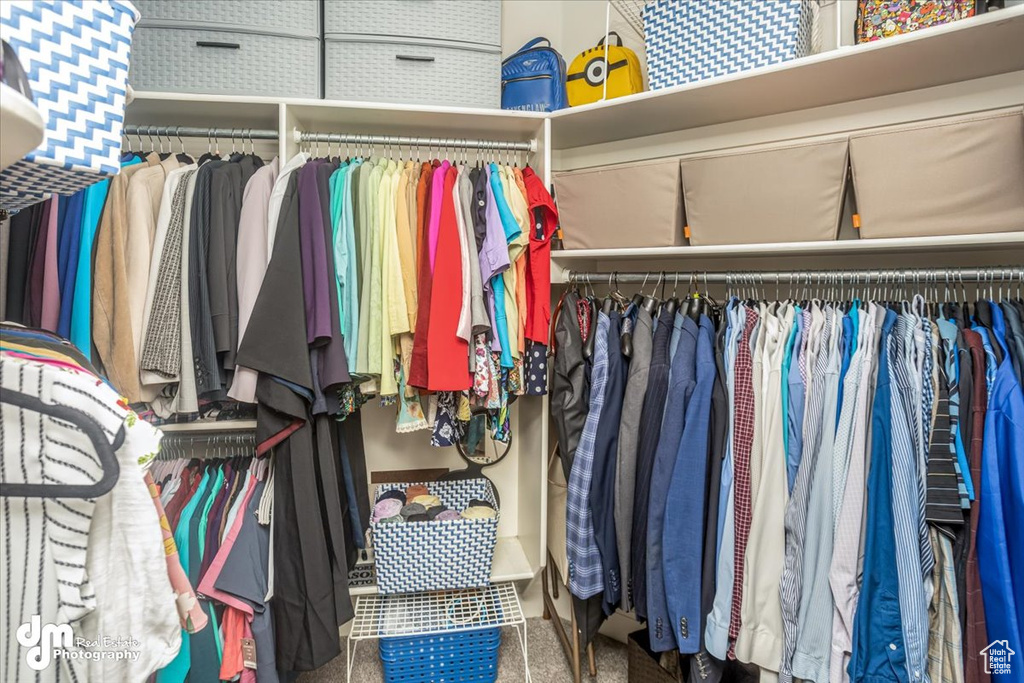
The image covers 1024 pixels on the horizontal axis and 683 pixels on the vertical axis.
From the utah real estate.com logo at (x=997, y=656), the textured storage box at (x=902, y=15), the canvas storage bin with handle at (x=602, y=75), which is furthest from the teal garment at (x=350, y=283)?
the utah real estate.com logo at (x=997, y=656)

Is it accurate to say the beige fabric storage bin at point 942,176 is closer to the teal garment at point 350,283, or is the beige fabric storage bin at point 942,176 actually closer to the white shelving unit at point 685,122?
the white shelving unit at point 685,122

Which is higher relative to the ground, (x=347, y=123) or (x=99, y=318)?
(x=347, y=123)

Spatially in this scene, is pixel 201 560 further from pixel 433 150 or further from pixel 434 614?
pixel 433 150

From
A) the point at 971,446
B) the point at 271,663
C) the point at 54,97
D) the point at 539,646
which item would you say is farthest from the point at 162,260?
the point at 971,446

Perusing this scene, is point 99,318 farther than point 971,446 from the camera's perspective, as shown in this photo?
Yes

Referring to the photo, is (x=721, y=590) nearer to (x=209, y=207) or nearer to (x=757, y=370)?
(x=757, y=370)

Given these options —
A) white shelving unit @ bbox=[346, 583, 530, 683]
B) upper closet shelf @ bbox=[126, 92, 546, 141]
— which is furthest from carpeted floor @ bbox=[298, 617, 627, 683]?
upper closet shelf @ bbox=[126, 92, 546, 141]

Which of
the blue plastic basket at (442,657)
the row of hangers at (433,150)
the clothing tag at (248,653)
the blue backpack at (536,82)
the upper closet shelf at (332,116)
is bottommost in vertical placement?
the blue plastic basket at (442,657)

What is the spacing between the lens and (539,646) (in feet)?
6.80

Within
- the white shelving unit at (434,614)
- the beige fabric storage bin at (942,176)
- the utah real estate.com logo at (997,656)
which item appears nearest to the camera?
the utah real estate.com logo at (997,656)

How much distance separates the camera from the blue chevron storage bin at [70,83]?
62 centimetres

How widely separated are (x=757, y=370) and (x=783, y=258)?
55 cm

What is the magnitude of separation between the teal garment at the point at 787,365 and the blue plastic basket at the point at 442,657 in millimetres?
1113

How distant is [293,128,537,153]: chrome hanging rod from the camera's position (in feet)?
5.81
